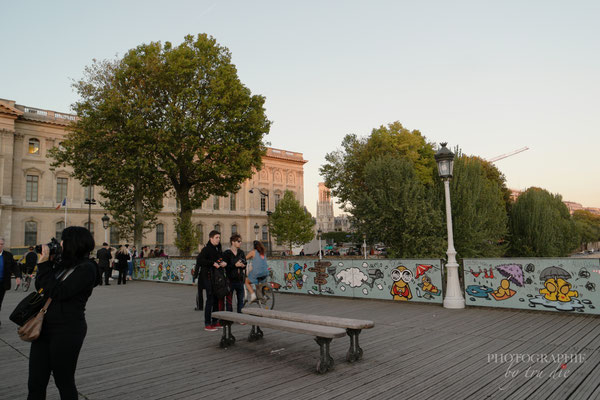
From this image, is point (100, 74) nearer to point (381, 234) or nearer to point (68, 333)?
point (381, 234)

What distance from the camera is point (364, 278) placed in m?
12.1

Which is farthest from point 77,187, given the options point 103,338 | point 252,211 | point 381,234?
point 103,338

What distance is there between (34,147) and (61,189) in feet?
20.0

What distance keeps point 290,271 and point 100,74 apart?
21437mm

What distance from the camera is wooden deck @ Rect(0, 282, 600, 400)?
169 inches

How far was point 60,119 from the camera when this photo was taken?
49.5 metres

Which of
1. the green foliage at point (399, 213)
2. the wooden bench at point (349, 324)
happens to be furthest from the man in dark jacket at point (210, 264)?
the green foliage at point (399, 213)

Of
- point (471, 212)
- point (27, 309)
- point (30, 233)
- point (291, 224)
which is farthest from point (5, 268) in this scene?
point (291, 224)

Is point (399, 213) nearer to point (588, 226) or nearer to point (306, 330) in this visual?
point (306, 330)

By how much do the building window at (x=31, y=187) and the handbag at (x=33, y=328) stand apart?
53.9 meters

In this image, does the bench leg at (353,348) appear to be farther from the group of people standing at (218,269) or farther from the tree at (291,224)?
the tree at (291,224)

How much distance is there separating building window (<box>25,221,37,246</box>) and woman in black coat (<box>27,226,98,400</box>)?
52580 millimetres

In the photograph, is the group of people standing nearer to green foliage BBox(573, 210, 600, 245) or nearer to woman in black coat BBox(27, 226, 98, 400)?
woman in black coat BBox(27, 226, 98, 400)

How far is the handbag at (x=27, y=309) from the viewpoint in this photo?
3.15 m
